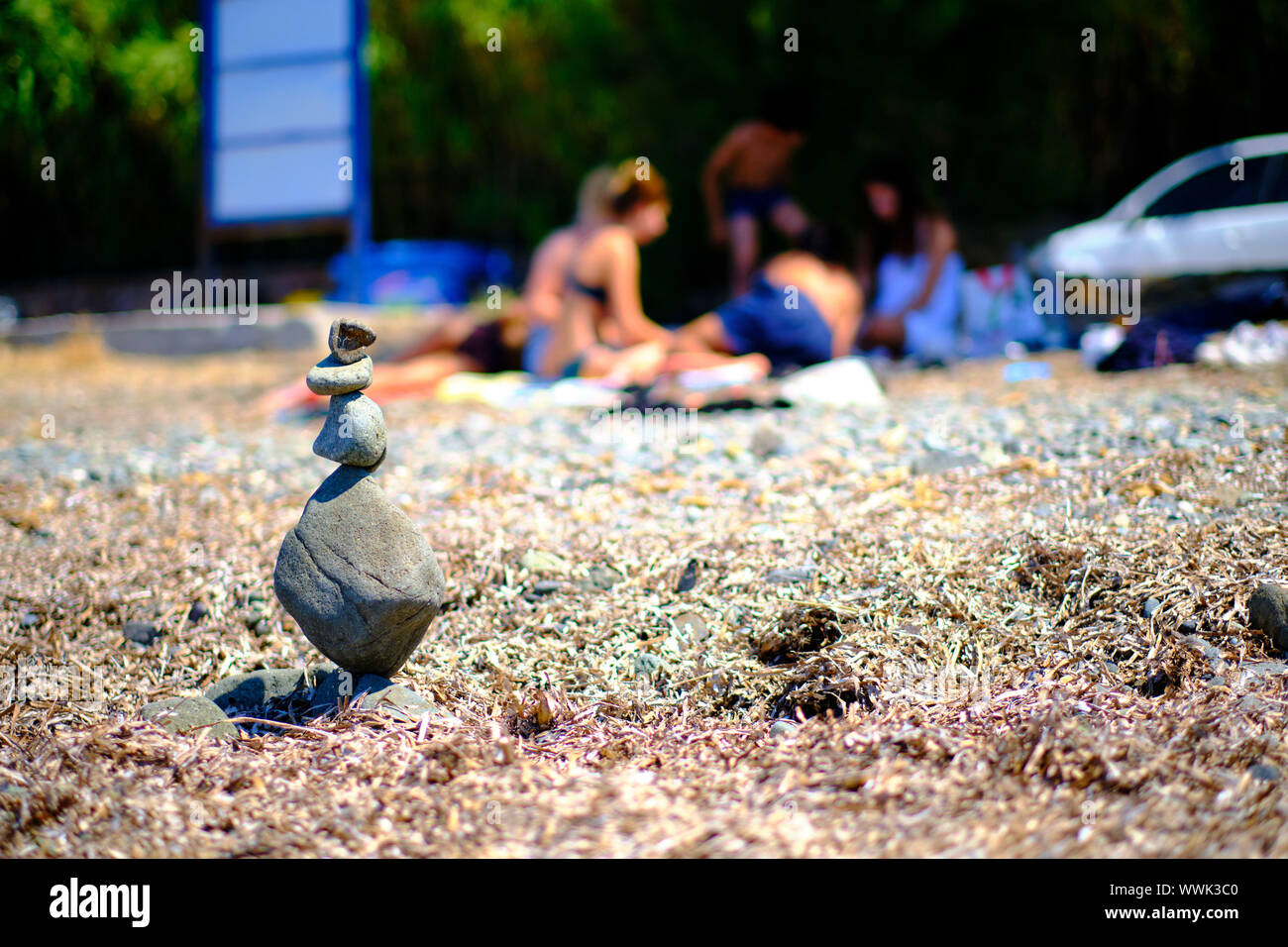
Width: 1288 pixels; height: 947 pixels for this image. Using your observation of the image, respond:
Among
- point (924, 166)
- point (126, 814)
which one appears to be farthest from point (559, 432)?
point (924, 166)

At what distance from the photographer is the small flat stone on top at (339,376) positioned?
6.19ft

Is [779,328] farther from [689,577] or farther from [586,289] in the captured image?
[689,577]

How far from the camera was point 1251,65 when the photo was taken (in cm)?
838

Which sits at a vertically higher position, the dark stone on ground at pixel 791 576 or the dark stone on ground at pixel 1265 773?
the dark stone on ground at pixel 791 576

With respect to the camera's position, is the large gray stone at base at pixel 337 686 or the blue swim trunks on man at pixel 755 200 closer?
the large gray stone at base at pixel 337 686

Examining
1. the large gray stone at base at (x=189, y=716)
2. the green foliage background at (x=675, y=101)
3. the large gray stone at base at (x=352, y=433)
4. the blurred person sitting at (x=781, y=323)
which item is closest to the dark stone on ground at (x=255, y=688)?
the large gray stone at base at (x=189, y=716)

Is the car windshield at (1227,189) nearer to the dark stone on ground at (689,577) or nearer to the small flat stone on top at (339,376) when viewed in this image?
the dark stone on ground at (689,577)

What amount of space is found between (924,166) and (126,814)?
8.02 m

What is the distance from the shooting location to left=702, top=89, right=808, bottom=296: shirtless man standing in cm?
648

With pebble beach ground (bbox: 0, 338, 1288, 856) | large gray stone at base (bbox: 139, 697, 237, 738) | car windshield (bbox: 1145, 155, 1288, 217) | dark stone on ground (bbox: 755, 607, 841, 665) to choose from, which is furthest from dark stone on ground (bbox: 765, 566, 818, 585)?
car windshield (bbox: 1145, 155, 1288, 217)

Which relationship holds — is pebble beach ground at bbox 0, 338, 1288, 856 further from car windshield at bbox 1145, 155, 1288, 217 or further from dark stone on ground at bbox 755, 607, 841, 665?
car windshield at bbox 1145, 155, 1288, 217

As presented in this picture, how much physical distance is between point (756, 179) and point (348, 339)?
5.22 meters

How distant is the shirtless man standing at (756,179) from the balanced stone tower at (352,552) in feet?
15.7
